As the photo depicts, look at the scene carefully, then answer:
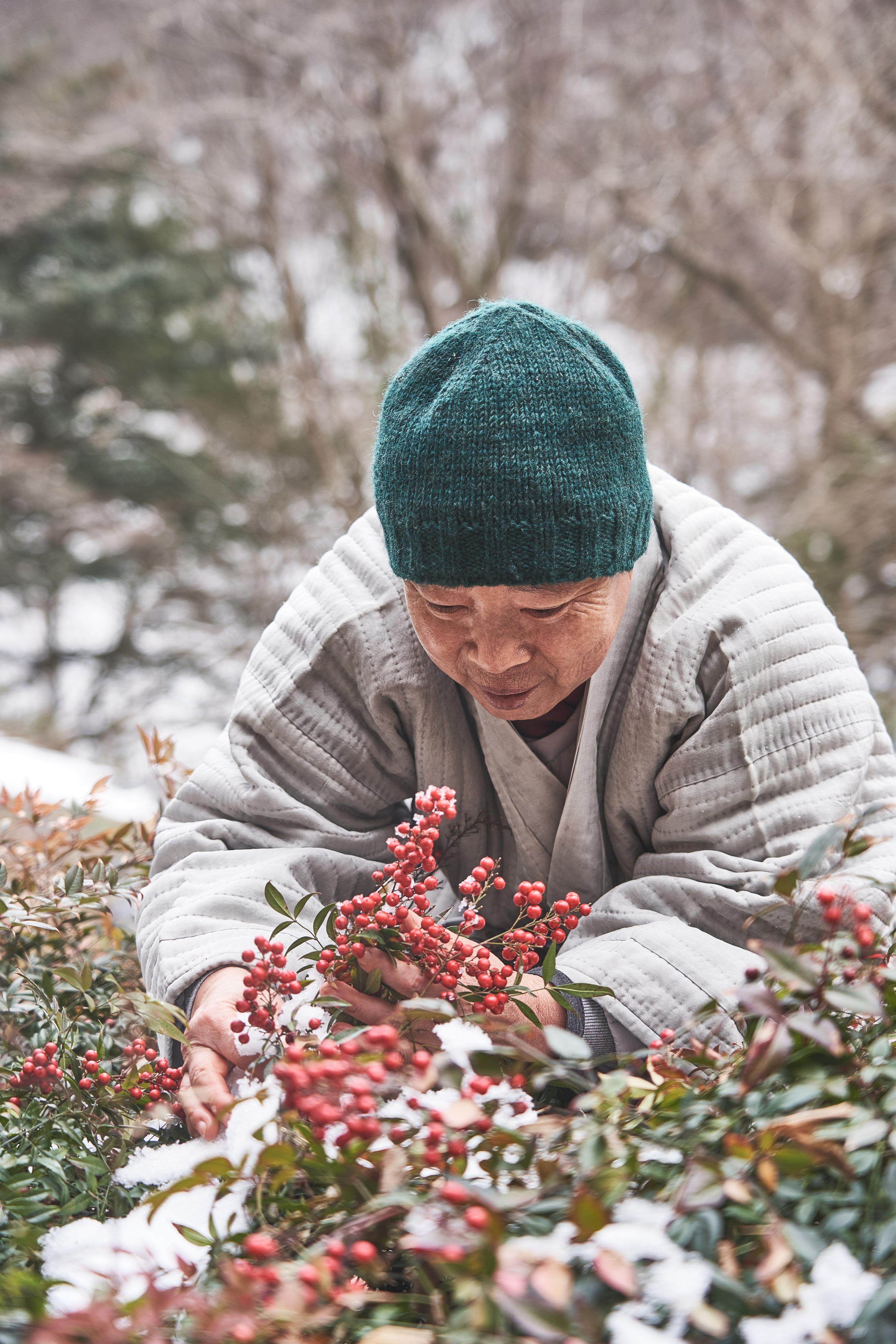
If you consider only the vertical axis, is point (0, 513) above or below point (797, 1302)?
above

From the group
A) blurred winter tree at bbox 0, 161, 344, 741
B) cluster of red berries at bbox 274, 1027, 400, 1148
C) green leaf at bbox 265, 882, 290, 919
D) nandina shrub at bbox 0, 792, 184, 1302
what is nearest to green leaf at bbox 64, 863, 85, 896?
nandina shrub at bbox 0, 792, 184, 1302

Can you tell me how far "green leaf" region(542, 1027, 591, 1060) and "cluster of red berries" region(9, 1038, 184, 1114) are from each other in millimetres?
480

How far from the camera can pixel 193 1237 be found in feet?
2.27

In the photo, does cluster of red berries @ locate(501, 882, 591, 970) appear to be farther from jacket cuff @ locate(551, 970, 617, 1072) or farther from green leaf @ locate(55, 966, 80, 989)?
green leaf @ locate(55, 966, 80, 989)

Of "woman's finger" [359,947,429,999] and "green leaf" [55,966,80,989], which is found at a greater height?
"green leaf" [55,966,80,989]

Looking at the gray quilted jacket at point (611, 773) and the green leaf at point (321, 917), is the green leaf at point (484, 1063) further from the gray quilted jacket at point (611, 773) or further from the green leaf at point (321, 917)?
the gray quilted jacket at point (611, 773)

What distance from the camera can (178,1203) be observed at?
0.75 meters

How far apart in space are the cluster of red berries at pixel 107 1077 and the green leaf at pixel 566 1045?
480 millimetres

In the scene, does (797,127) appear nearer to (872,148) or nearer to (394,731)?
(872,148)

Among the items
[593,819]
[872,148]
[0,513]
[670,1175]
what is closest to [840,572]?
[872,148]

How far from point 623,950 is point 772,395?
6.77 meters

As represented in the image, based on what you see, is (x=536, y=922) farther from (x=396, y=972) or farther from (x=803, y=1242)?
Answer: (x=803, y=1242)

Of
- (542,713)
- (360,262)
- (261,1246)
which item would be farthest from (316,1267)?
(360,262)

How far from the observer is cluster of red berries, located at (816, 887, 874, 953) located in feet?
2.16
